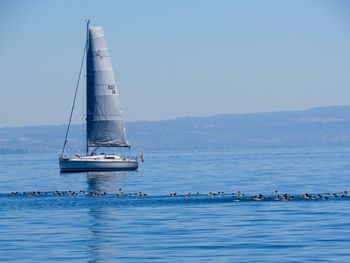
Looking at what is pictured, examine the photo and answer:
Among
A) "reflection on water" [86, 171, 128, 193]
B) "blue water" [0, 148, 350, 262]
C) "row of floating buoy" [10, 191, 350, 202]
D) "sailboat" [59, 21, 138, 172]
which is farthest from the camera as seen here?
"sailboat" [59, 21, 138, 172]

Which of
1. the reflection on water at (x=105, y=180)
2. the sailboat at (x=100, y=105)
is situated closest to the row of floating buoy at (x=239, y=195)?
the reflection on water at (x=105, y=180)

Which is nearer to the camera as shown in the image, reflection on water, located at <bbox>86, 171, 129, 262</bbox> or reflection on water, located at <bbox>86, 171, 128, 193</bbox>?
reflection on water, located at <bbox>86, 171, 129, 262</bbox>

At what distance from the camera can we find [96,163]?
14100 cm

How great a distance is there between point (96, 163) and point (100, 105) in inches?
334

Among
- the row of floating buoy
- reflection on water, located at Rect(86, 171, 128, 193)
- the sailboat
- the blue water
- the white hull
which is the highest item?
the sailboat

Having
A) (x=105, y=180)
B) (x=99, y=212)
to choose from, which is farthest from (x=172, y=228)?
(x=105, y=180)

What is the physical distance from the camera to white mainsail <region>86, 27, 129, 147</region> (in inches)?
5679

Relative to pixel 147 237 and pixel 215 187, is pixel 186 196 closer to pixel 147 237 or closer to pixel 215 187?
pixel 215 187

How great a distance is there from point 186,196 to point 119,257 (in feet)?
137

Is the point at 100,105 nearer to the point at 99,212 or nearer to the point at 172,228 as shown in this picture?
the point at 99,212

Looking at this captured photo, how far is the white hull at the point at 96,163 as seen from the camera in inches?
5551

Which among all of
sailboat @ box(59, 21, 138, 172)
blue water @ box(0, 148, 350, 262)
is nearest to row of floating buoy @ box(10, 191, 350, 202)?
blue water @ box(0, 148, 350, 262)

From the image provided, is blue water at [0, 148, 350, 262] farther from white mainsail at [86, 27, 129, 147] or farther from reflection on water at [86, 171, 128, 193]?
white mainsail at [86, 27, 129, 147]

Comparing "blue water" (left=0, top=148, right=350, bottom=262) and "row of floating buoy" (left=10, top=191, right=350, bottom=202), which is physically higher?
"row of floating buoy" (left=10, top=191, right=350, bottom=202)
